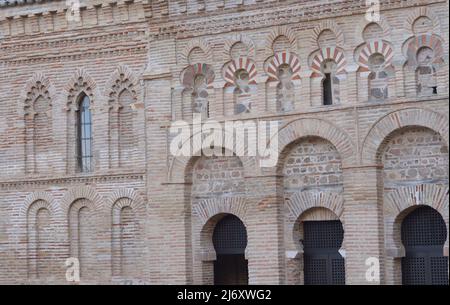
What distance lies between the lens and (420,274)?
20953mm

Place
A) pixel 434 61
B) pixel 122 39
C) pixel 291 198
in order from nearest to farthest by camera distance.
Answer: pixel 434 61, pixel 291 198, pixel 122 39

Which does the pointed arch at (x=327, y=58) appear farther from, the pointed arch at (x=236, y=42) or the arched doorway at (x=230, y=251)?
the arched doorway at (x=230, y=251)

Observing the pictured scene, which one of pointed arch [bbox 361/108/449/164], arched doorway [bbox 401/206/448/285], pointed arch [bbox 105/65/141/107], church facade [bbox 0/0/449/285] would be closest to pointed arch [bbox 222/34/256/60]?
church facade [bbox 0/0/449/285]

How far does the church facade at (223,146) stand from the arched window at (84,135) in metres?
0.03

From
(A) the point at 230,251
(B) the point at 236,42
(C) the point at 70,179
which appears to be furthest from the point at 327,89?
(C) the point at 70,179

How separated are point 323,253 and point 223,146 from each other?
2665mm

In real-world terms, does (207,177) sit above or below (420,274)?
above

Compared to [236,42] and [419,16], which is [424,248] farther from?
[236,42]

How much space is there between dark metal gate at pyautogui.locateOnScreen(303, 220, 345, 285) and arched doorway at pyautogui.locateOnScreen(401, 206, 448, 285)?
1221 millimetres

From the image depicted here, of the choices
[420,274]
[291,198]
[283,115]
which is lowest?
[420,274]

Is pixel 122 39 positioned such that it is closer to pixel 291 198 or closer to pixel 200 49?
pixel 200 49

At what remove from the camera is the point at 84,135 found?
24.2 meters

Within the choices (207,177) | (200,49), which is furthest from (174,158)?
(200,49)

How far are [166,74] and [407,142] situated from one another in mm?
4856
